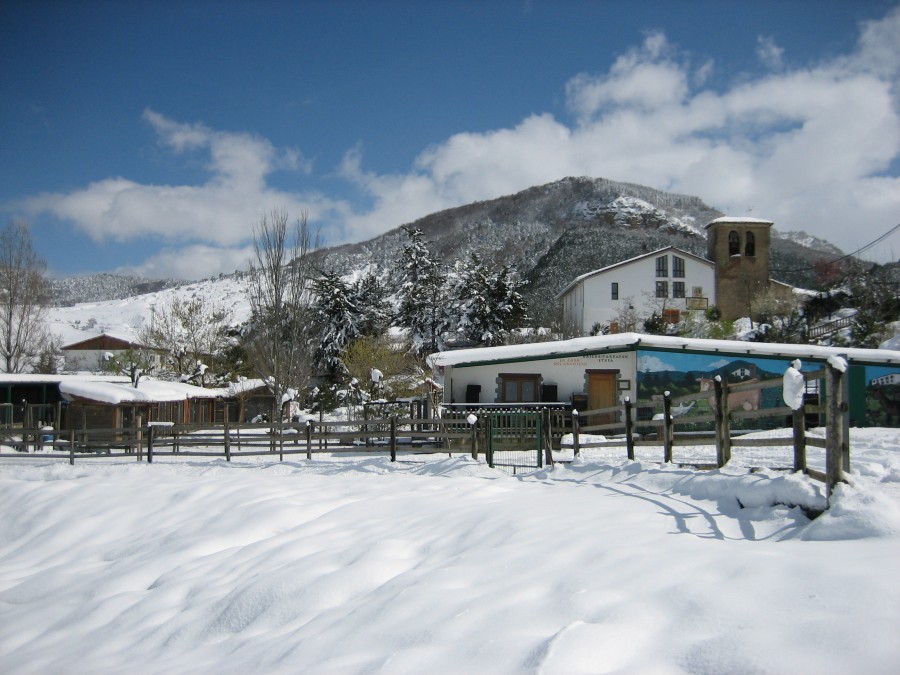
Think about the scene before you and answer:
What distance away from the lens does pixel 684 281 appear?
168ft

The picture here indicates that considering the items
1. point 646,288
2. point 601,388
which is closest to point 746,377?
point 601,388

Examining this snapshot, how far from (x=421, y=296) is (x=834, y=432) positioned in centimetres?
4530

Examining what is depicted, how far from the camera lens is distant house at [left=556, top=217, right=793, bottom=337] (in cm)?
5016

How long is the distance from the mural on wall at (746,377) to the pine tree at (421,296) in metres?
25.1

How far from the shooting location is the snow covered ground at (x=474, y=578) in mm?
3852

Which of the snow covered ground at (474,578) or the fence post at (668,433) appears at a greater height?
the fence post at (668,433)

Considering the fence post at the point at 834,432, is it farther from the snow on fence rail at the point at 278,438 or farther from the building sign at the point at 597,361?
the building sign at the point at 597,361

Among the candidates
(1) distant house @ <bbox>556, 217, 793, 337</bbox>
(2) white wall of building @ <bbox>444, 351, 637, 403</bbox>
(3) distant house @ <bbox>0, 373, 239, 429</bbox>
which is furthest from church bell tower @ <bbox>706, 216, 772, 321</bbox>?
(3) distant house @ <bbox>0, 373, 239, 429</bbox>

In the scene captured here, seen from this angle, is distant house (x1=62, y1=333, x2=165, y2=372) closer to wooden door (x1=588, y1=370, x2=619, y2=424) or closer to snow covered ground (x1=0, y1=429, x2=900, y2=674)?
wooden door (x1=588, y1=370, x2=619, y2=424)

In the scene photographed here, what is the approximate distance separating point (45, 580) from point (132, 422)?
22492 millimetres

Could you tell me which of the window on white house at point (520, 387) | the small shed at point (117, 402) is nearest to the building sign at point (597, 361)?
the window on white house at point (520, 387)

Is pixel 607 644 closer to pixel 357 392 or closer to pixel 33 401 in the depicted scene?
pixel 357 392

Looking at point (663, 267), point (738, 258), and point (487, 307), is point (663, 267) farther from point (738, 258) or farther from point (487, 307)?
point (487, 307)

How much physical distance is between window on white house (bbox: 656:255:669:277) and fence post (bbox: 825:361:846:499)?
154ft
